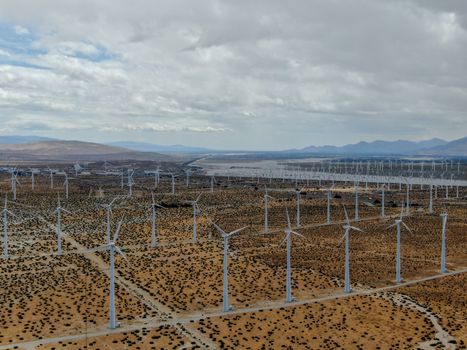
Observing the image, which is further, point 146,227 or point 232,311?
point 146,227

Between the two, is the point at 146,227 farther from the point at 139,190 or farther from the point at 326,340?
the point at 139,190

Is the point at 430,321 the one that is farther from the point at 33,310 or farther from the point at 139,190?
the point at 139,190

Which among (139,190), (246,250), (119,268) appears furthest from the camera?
(139,190)

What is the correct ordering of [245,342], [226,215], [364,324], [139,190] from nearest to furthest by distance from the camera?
[245,342] < [364,324] < [226,215] < [139,190]

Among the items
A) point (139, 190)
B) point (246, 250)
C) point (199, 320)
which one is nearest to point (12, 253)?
point (246, 250)

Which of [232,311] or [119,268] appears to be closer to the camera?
[232,311]

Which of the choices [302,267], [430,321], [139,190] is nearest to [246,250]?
[302,267]

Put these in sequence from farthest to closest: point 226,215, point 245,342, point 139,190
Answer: point 139,190 → point 226,215 → point 245,342

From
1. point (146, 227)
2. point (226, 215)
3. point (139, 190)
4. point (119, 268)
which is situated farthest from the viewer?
point (139, 190)
